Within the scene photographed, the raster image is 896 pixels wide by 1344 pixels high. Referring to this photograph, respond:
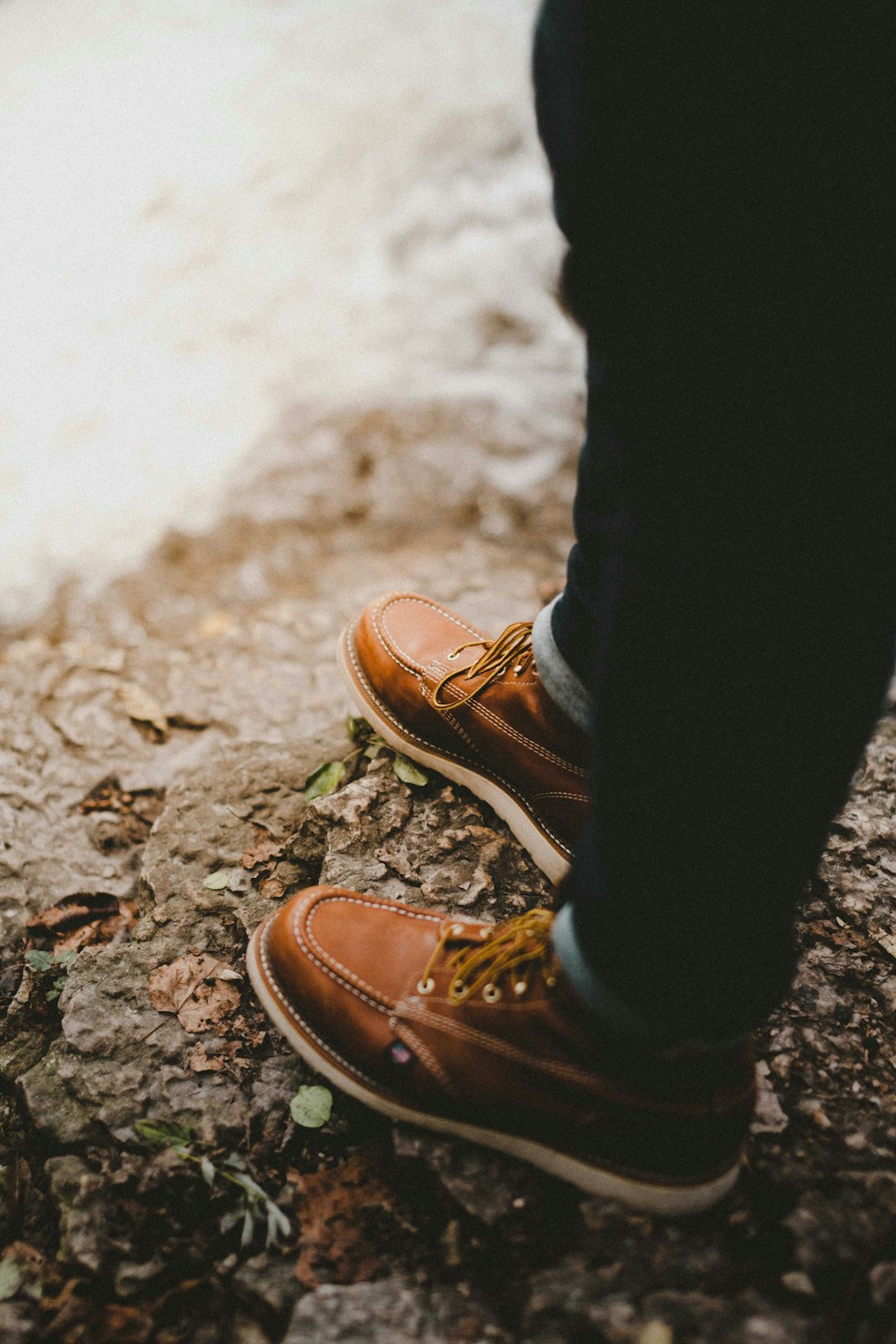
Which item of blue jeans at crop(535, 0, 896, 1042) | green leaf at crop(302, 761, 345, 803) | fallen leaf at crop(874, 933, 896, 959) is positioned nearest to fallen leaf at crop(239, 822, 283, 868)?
Result: green leaf at crop(302, 761, 345, 803)

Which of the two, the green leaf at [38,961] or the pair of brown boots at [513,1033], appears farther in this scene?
the green leaf at [38,961]

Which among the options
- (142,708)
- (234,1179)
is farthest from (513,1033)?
(142,708)

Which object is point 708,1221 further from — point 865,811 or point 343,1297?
point 865,811

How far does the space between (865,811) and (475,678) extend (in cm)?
100

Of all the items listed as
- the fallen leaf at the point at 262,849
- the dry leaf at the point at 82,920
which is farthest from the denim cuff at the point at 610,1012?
the dry leaf at the point at 82,920

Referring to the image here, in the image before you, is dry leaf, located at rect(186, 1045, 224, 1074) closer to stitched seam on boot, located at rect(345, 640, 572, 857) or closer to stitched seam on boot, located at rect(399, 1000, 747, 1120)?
stitched seam on boot, located at rect(399, 1000, 747, 1120)

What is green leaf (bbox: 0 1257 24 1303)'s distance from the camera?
1258 mm

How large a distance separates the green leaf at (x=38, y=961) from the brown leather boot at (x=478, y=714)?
901mm

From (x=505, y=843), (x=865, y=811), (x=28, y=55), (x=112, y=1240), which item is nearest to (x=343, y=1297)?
(x=112, y=1240)

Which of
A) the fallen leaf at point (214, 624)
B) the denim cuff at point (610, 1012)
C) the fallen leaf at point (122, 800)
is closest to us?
the denim cuff at point (610, 1012)

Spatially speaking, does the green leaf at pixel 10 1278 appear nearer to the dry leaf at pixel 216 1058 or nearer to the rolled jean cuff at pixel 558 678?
the dry leaf at pixel 216 1058

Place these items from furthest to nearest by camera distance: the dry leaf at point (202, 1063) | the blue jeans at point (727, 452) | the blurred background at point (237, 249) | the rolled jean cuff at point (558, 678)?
the blurred background at point (237, 249)
the rolled jean cuff at point (558, 678)
the dry leaf at point (202, 1063)
the blue jeans at point (727, 452)

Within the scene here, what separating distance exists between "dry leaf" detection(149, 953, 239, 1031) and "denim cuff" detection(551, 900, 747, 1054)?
0.77 meters

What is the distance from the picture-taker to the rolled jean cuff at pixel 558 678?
1599 mm
